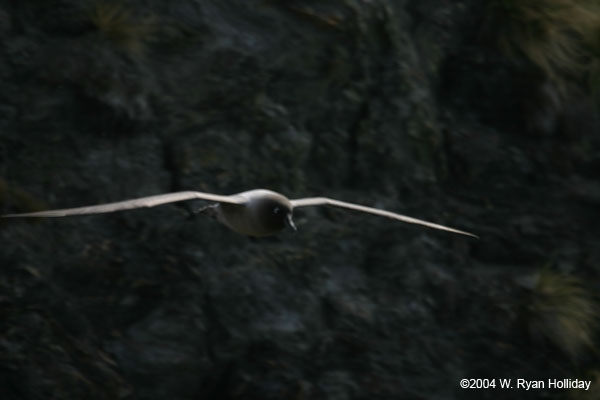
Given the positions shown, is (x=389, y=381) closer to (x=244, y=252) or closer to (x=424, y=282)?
(x=424, y=282)

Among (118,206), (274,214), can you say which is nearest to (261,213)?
(274,214)

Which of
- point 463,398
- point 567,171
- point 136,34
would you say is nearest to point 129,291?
point 136,34

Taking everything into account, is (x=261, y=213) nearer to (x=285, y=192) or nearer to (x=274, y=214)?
(x=274, y=214)

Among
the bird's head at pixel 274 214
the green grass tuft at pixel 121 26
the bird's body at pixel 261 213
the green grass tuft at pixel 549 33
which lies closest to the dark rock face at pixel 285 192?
the green grass tuft at pixel 121 26

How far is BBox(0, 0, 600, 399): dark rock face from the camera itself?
22.5 feet

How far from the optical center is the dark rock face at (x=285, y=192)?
686cm

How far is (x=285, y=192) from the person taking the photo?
7719 millimetres

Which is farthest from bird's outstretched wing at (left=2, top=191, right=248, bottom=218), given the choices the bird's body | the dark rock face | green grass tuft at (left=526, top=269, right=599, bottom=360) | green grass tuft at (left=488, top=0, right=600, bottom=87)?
green grass tuft at (left=488, top=0, right=600, bottom=87)

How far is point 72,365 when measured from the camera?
642 cm

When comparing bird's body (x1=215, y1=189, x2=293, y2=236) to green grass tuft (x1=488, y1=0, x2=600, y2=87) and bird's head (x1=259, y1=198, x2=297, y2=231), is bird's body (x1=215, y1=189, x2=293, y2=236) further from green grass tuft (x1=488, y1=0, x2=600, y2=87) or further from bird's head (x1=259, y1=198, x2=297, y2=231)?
green grass tuft (x1=488, y1=0, x2=600, y2=87)

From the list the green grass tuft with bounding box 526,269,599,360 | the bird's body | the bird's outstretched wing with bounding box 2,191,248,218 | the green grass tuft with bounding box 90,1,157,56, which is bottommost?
the green grass tuft with bounding box 526,269,599,360

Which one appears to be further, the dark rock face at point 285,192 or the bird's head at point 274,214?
the dark rock face at point 285,192
